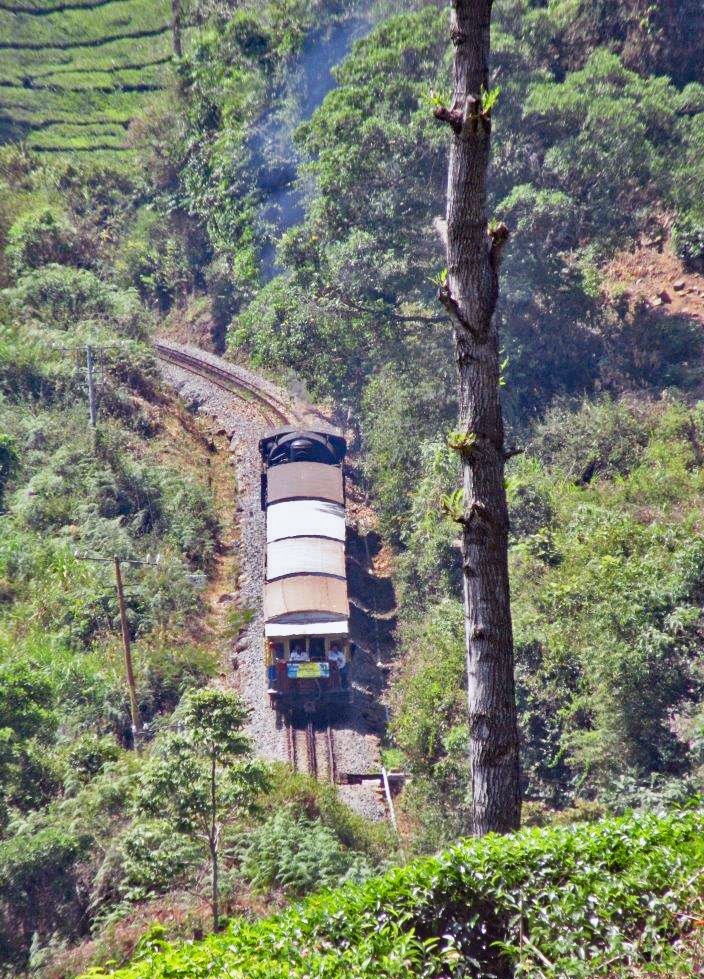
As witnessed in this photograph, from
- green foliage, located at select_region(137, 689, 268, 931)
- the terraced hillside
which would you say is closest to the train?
green foliage, located at select_region(137, 689, 268, 931)

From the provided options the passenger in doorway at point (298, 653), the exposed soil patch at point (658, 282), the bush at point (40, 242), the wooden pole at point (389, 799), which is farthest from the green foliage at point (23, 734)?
the bush at point (40, 242)

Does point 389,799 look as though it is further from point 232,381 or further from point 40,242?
point 40,242

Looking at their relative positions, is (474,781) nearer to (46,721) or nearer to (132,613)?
(46,721)

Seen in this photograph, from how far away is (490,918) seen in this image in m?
5.82

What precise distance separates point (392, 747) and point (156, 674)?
5.89m

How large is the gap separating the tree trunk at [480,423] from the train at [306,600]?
1458 cm

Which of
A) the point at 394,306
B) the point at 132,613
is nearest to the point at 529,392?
the point at 394,306

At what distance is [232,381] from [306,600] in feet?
55.7

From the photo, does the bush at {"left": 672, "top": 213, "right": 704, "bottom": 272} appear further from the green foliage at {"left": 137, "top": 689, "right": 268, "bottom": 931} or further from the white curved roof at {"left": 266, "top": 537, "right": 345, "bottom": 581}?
the green foliage at {"left": 137, "top": 689, "right": 268, "bottom": 931}

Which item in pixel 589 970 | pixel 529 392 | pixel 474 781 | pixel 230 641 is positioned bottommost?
pixel 589 970

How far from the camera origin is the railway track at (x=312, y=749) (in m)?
19.0

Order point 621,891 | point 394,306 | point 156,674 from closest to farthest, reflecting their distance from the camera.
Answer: point 621,891 < point 156,674 < point 394,306

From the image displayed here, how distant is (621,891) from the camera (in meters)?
5.63

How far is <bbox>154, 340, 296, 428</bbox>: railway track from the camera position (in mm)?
33094
